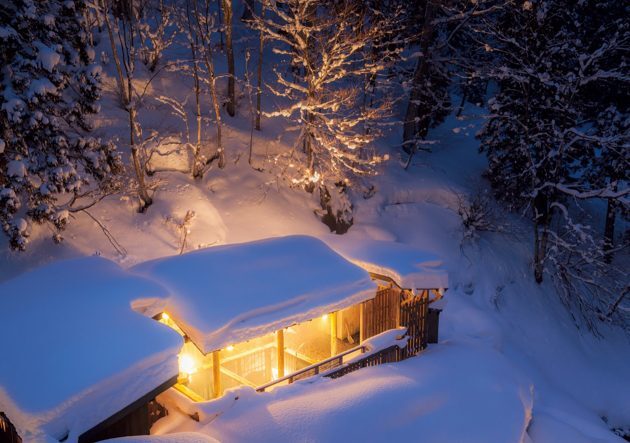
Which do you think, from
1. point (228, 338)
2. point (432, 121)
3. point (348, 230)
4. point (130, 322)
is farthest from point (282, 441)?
point (432, 121)

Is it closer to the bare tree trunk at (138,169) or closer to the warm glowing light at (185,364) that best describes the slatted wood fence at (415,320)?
the warm glowing light at (185,364)

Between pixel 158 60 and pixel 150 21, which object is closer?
pixel 158 60

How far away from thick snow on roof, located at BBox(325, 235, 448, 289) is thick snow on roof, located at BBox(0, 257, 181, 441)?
5.60 metres

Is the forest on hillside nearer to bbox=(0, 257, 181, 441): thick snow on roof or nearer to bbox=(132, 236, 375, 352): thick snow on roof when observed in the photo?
bbox=(132, 236, 375, 352): thick snow on roof

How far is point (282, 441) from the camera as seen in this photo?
6301 mm

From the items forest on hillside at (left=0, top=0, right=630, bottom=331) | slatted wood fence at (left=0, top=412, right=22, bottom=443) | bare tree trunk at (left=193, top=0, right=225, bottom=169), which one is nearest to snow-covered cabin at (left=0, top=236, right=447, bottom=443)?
slatted wood fence at (left=0, top=412, right=22, bottom=443)

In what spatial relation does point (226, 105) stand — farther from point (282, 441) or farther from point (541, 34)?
point (282, 441)

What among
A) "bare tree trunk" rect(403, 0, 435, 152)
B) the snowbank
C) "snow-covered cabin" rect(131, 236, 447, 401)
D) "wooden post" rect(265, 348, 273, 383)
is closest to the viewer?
the snowbank

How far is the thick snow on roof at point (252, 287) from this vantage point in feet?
25.8

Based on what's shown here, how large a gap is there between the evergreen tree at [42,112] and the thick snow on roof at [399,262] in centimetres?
763

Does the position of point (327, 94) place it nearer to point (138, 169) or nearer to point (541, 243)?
point (138, 169)

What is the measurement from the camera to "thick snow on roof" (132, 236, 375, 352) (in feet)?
25.8

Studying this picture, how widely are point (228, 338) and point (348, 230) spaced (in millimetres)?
11039

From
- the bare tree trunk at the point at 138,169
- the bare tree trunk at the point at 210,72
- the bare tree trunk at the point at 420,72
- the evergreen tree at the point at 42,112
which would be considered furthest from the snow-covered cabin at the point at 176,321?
the bare tree trunk at the point at 420,72
